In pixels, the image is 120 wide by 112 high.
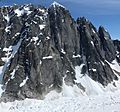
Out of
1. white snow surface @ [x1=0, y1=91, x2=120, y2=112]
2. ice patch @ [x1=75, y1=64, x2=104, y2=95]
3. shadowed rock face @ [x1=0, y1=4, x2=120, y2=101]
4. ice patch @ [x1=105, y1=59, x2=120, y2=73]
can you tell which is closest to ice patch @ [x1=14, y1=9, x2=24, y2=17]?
shadowed rock face @ [x1=0, y1=4, x2=120, y2=101]

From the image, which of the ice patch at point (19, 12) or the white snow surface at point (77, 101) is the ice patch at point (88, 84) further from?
the ice patch at point (19, 12)

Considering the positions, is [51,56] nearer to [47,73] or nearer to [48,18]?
[47,73]

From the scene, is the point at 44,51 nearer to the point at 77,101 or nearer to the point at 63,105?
the point at 77,101

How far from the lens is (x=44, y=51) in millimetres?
168375

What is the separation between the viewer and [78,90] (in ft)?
524

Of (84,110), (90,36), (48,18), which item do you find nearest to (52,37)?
(48,18)

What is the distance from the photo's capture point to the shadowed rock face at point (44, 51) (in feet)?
511

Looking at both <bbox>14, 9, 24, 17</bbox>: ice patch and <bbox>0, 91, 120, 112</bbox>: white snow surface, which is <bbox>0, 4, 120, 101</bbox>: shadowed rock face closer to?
<bbox>14, 9, 24, 17</bbox>: ice patch

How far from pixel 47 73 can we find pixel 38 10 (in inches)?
1378

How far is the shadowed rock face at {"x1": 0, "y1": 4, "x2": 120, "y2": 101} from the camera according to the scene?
15575cm

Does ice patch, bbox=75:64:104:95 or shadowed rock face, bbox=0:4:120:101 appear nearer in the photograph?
shadowed rock face, bbox=0:4:120:101

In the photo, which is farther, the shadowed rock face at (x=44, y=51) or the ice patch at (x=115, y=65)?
the ice patch at (x=115, y=65)

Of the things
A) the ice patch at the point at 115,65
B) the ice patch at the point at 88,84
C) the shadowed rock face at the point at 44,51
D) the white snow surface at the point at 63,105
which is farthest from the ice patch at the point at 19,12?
the ice patch at the point at 115,65

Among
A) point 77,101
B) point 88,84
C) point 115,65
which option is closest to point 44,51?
point 88,84
